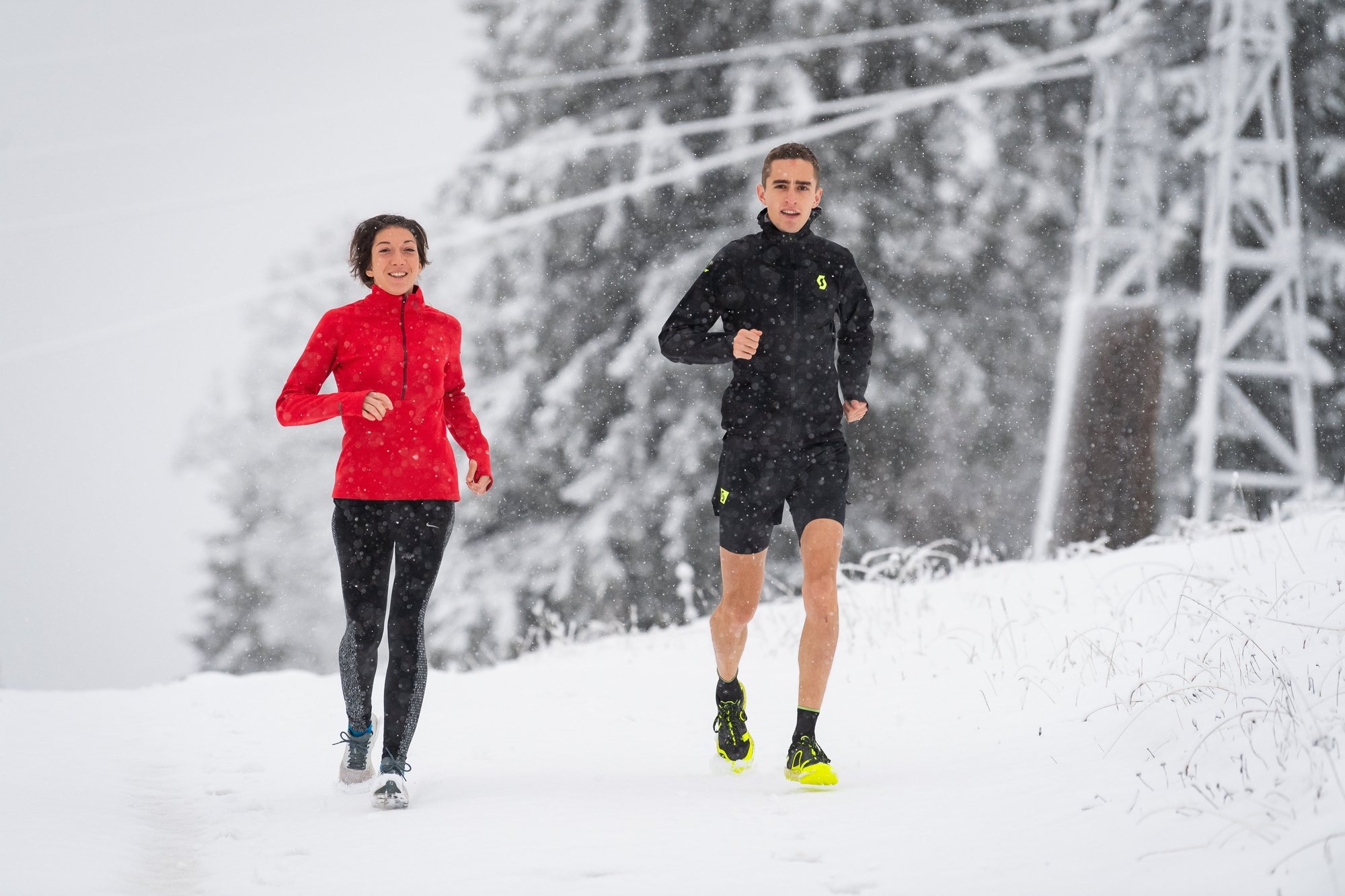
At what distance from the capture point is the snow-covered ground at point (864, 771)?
322 cm

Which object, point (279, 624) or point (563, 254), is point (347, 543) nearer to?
point (563, 254)

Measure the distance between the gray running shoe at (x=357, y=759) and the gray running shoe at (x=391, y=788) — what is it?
30 cm

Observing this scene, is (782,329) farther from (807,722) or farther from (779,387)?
(807,722)

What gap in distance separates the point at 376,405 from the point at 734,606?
149 centimetres

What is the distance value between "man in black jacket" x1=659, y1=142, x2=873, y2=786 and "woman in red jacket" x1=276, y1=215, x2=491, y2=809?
929 mm

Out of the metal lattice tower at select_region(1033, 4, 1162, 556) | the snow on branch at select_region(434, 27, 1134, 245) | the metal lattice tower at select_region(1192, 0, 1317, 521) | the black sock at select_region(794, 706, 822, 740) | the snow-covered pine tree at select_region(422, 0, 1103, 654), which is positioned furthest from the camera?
the snow-covered pine tree at select_region(422, 0, 1103, 654)

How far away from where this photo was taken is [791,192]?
179 inches

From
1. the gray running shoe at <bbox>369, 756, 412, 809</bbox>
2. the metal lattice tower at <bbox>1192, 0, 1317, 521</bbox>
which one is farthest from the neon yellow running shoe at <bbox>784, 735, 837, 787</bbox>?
the metal lattice tower at <bbox>1192, 0, 1317, 521</bbox>

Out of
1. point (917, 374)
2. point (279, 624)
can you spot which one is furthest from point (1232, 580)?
point (279, 624)

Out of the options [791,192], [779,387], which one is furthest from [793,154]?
[779,387]

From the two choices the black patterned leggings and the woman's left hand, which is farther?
the woman's left hand

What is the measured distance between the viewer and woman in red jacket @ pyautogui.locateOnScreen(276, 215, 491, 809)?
4355 mm

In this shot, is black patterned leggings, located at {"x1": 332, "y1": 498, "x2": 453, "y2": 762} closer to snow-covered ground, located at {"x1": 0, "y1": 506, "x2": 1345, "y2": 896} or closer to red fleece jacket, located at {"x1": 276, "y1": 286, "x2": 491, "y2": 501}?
red fleece jacket, located at {"x1": 276, "y1": 286, "x2": 491, "y2": 501}

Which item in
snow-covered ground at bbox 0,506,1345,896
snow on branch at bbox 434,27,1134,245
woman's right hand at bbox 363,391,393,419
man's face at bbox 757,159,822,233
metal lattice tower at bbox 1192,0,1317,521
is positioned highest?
snow on branch at bbox 434,27,1134,245
